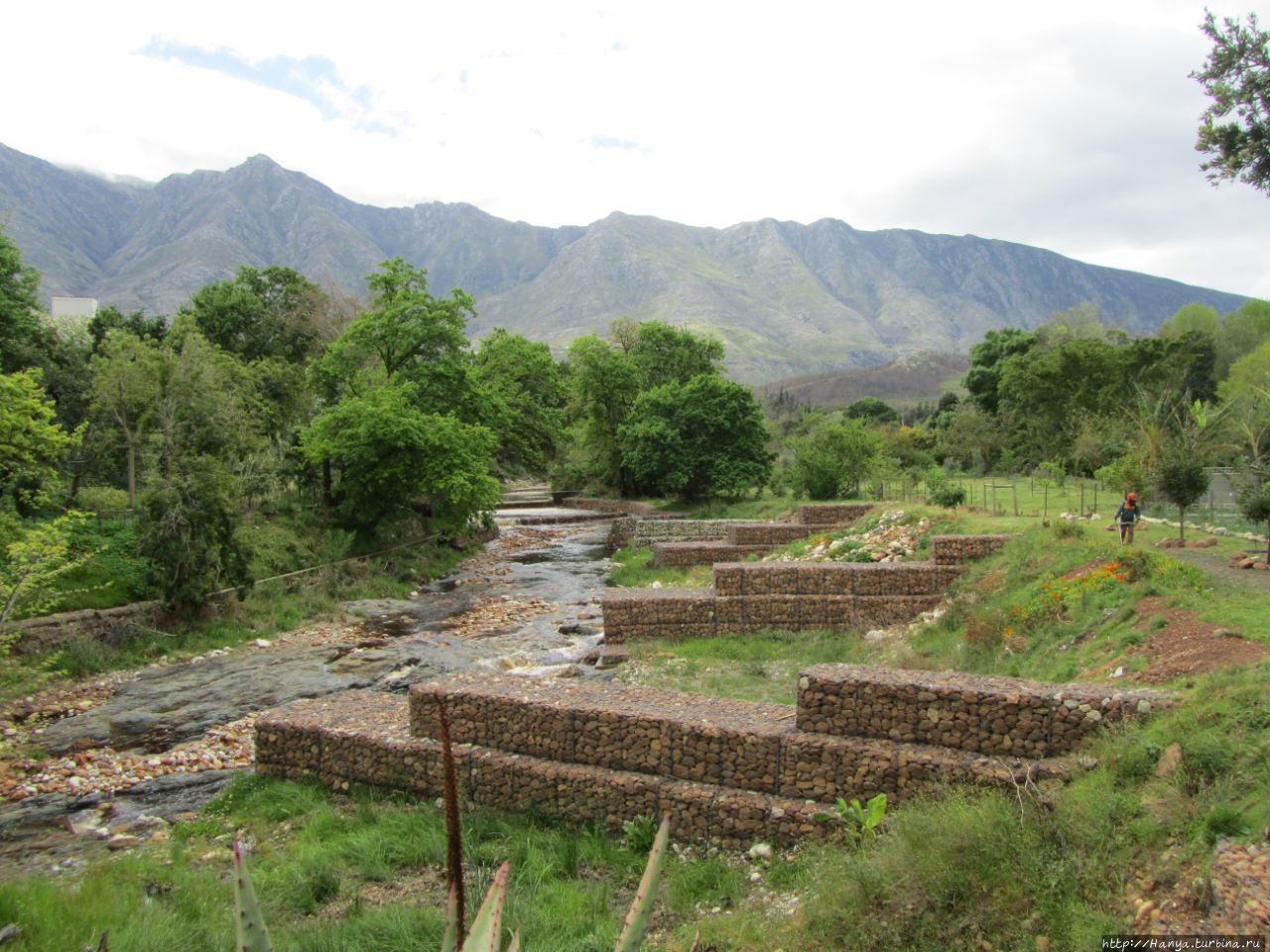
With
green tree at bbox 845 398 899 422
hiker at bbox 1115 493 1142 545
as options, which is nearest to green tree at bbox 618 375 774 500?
hiker at bbox 1115 493 1142 545

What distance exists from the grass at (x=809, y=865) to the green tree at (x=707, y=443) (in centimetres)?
2870

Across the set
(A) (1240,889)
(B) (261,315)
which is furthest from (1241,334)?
(A) (1240,889)

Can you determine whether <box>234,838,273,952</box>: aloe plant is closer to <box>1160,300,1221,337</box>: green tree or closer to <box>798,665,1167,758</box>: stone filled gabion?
<box>798,665,1167,758</box>: stone filled gabion

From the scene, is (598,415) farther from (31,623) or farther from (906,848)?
(906,848)

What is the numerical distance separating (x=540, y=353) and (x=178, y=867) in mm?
41471

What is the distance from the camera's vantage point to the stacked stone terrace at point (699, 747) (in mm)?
7262

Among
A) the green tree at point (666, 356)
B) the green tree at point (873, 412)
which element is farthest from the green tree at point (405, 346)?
the green tree at point (873, 412)

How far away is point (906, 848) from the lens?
5.85 m

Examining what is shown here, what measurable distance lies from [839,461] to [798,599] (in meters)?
17.1

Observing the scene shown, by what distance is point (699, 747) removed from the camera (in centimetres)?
821

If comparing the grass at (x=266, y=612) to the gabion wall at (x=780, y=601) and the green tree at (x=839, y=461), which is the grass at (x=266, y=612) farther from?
the green tree at (x=839, y=461)

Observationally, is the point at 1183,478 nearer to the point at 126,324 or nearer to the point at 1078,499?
the point at 1078,499

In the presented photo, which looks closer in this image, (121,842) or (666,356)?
(121,842)

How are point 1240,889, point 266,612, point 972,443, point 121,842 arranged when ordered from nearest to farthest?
1. point 1240,889
2. point 121,842
3. point 266,612
4. point 972,443
